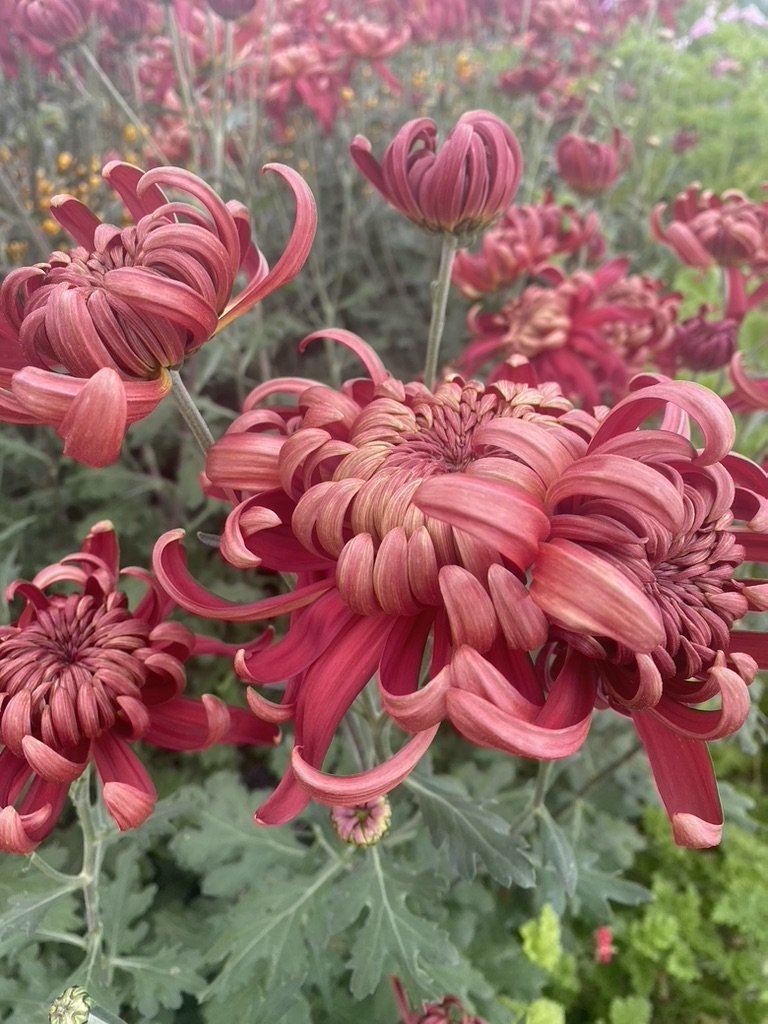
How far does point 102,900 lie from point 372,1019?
1.84ft

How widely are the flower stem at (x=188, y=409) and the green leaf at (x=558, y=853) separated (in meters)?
0.91

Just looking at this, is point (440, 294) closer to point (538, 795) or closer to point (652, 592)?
point (652, 592)

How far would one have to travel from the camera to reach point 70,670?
33.3 inches

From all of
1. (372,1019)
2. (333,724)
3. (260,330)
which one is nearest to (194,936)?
(372,1019)

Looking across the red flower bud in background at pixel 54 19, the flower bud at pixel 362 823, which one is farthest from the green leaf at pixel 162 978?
the red flower bud in background at pixel 54 19

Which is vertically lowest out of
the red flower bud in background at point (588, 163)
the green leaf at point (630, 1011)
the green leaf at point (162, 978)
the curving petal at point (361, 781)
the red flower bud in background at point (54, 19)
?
the green leaf at point (630, 1011)

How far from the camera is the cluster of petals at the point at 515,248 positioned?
176 centimetres

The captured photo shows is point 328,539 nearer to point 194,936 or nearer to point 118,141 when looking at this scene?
point 194,936

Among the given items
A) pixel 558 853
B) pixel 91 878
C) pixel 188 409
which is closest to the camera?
pixel 188 409

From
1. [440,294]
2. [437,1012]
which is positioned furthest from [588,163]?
[437,1012]

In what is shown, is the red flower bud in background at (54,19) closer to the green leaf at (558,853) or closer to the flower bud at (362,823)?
the flower bud at (362,823)

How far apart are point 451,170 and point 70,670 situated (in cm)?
81

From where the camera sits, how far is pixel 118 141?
118 inches

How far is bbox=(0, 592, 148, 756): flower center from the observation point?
0.80m
